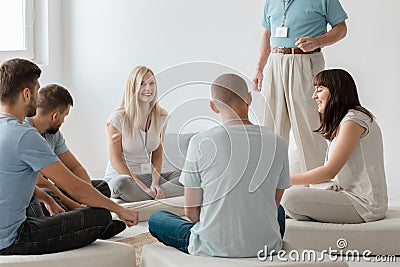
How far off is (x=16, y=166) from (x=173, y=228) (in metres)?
0.62

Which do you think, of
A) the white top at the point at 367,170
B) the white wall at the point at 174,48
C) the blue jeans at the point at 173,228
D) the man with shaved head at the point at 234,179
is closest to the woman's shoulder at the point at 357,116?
the white top at the point at 367,170

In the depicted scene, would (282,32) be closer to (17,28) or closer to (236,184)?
(236,184)

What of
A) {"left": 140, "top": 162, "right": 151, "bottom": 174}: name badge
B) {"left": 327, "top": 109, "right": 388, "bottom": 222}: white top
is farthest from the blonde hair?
{"left": 327, "top": 109, "right": 388, "bottom": 222}: white top

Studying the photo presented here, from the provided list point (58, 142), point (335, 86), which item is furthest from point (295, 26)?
point (58, 142)

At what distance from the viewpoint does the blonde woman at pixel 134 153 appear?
3.97 metres

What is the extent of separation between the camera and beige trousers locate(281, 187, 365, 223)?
3.38m

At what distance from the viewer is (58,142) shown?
3697 millimetres

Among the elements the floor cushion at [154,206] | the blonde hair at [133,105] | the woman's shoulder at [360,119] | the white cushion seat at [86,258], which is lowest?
the floor cushion at [154,206]

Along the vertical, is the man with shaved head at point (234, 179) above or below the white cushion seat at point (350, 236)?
above

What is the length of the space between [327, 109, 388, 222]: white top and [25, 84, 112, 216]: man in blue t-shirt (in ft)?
3.78

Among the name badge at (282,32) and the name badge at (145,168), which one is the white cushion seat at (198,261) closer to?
the name badge at (145,168)

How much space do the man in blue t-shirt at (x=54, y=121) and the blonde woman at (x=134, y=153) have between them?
407mm

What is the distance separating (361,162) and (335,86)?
0.36 m

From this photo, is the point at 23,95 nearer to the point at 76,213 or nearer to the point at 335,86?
the point at 76,213
